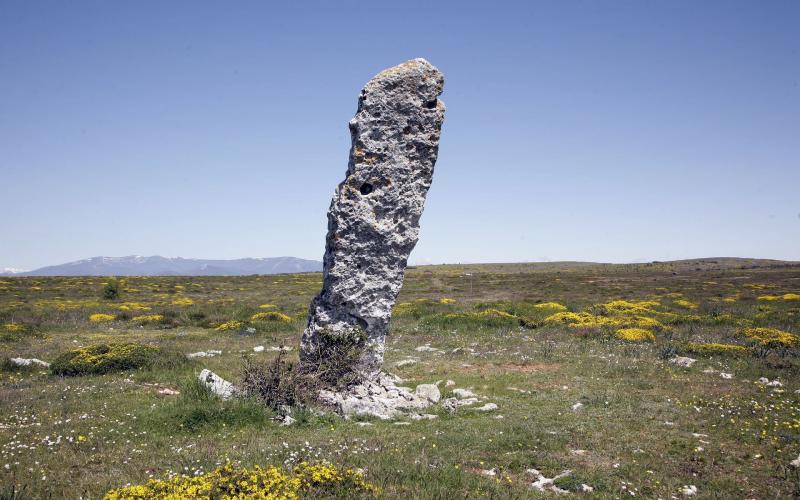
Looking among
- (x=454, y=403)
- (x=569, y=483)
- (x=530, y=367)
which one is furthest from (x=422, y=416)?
(x=530, y=367)

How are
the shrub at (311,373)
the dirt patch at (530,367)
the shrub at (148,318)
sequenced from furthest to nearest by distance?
1. the shrub at (148,318)
2. the dirt patch at (530,367)
3. the shrub at (311,373)

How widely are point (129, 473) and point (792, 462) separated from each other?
11764 mm

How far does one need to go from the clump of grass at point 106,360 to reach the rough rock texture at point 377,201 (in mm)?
6582

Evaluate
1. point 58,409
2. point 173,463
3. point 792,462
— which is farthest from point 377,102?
point 792,462

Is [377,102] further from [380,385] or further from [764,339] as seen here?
[764,339]

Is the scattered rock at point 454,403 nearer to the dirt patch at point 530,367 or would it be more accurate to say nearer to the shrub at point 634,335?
the dirt patch at point 530,367

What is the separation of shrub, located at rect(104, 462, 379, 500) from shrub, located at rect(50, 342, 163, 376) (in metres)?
11.6

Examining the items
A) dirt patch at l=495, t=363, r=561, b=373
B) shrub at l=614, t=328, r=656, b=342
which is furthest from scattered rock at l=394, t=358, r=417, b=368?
shrub at l=614, t=328, r=656, b=342

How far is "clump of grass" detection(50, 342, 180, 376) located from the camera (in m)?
17.0

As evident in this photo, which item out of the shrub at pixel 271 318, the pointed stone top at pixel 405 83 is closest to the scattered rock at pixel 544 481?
the pointed stone top at pixel 405 83

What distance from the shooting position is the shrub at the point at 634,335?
23.6m

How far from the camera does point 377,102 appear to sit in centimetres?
1488

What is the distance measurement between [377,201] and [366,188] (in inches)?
21.1

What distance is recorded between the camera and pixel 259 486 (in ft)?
23.2
